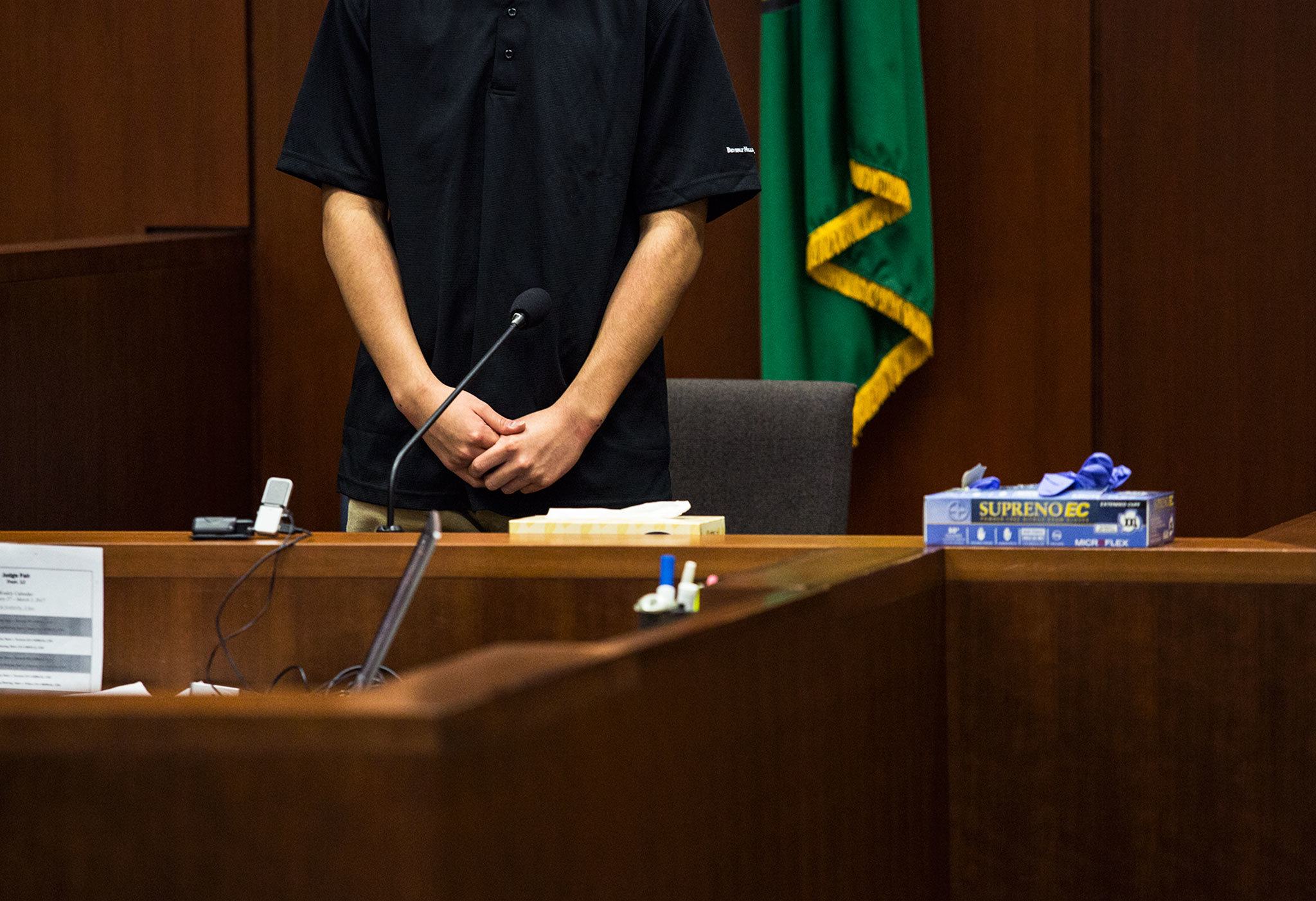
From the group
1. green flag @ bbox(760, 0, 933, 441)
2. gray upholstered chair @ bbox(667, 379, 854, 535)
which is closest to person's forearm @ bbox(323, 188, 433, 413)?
gray upholstered chair @ bbox(667, 379, 854, 535)

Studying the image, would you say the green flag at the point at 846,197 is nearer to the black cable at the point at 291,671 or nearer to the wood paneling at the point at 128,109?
the wood paneling at the point at 128,109

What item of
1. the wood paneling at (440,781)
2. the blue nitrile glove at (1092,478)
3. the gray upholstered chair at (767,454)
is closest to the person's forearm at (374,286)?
the gray upholstered chair at (767,454)

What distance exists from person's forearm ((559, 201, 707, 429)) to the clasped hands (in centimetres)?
3

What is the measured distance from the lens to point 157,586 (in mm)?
1260

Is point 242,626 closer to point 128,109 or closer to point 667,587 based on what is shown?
point 667,587

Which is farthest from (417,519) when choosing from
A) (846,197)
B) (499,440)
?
(846,197)

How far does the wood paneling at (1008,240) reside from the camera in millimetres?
3062

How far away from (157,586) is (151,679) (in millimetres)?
80

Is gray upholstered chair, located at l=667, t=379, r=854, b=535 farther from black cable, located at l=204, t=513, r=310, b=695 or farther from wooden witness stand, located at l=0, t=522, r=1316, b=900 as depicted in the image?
black cable, located at l=204, t=513, r=310, b=695

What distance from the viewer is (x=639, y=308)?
5.68 ft

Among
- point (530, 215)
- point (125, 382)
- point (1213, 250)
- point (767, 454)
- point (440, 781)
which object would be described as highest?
point (1213, 250)

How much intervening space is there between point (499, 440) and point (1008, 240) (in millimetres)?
1795

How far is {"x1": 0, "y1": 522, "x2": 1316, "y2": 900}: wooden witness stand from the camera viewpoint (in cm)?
56

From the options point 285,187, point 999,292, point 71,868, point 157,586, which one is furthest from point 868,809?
point 285,187
